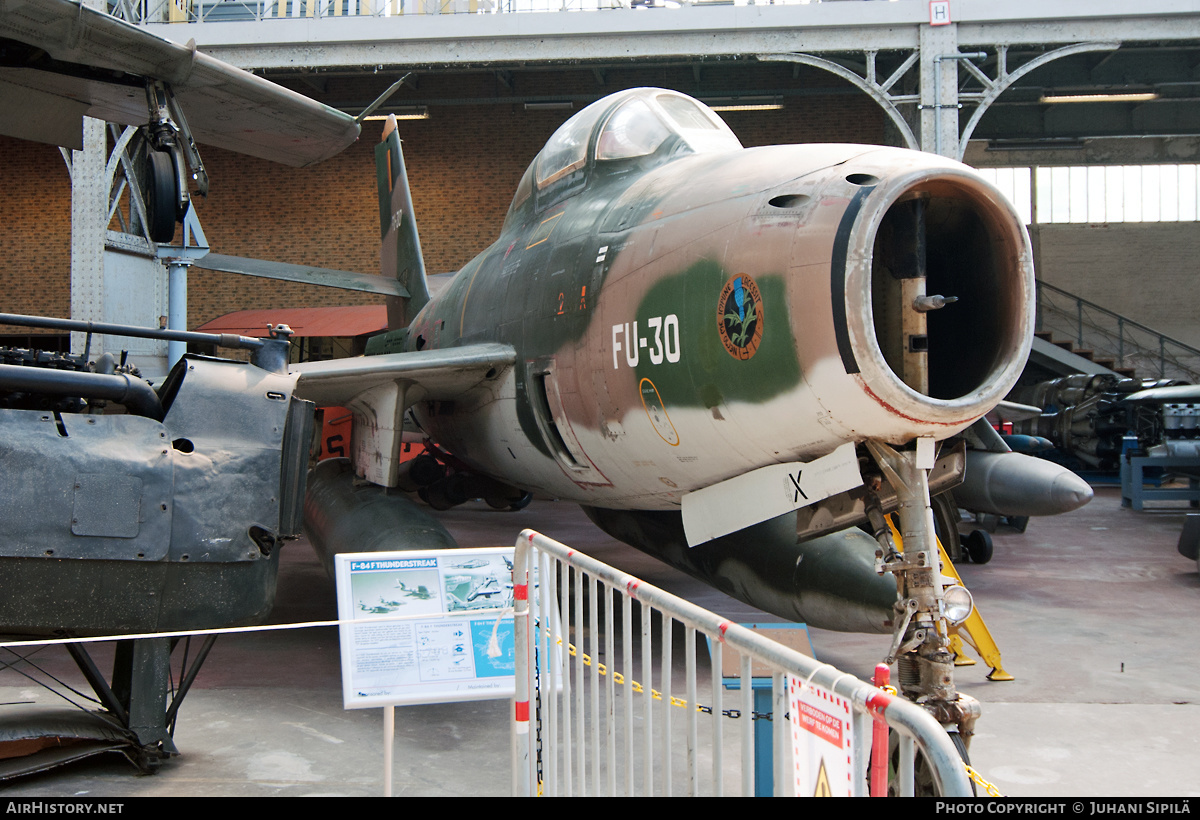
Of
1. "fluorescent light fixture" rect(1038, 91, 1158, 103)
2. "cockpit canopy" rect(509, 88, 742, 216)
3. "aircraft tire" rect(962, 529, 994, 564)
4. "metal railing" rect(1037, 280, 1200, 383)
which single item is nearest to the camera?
"cockpit canopy" rect(509, 88, 742, 216)

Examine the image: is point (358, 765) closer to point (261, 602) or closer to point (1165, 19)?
point (261, 602)

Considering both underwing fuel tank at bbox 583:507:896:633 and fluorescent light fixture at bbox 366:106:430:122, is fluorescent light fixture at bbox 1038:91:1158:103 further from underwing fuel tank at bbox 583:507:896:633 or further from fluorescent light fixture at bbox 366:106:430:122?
underwing fuel tank at bbox 583:507:896:633

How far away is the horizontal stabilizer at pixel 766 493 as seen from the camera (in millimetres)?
3658

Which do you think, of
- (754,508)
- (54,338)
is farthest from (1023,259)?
(54,338)

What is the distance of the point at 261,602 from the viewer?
3.93 meters

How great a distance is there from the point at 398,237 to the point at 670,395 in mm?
7317

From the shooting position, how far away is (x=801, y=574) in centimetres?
513

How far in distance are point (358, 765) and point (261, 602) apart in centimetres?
81

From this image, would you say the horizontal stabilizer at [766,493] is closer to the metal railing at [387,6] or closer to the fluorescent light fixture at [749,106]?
the metal railing at [387,6]

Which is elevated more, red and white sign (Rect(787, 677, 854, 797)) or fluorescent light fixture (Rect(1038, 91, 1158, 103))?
fluorescent light fixture (Rect(1038, 91, 1158, 103))

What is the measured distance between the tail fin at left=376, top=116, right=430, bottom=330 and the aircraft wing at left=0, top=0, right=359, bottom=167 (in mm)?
1971

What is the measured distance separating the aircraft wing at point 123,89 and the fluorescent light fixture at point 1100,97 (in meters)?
17.9

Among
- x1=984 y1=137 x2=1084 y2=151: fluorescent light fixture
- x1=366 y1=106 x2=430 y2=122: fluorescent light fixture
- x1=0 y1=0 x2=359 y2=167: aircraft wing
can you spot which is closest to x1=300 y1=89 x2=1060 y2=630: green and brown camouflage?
x1=0 y1=0 x2=359 y2=167: aircraft wing

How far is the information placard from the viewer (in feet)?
10.8
